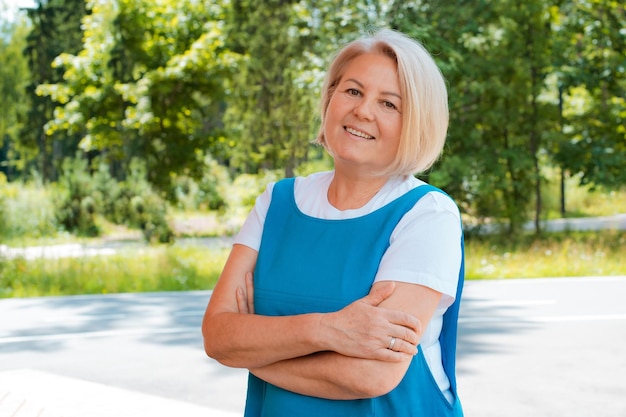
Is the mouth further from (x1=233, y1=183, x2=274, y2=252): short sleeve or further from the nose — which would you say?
(x1=233, y1=183, x2=274, y2=252): short sleeve

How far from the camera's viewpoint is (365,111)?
2.14 m

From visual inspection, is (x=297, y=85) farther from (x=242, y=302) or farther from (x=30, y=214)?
(x=242, y=302)

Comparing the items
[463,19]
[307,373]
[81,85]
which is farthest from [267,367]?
[81,85]

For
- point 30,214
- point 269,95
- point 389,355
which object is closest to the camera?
point 389,355

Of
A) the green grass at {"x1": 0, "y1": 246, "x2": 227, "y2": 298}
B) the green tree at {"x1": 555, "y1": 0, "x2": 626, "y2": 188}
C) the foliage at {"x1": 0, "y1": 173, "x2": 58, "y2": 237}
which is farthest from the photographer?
the foliage at {"x1": 0, "y1": 173, "x2": 58, "y2": 237}

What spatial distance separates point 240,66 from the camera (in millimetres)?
21188

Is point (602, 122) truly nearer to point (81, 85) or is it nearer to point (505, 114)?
point (505, 114)

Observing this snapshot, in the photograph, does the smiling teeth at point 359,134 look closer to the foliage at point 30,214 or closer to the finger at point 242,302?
the finger at point 242,302

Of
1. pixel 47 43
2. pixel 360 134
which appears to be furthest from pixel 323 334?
pixel 47 43

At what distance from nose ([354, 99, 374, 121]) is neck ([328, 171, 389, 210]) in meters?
0.16

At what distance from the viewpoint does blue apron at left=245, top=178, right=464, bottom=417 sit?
2047 mm

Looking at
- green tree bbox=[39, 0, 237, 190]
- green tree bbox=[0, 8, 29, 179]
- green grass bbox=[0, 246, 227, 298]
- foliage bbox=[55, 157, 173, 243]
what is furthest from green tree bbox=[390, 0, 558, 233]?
green tree bbox=[0, 8, 29, 179]

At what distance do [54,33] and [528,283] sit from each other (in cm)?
2107

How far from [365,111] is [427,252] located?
0.37 meters
